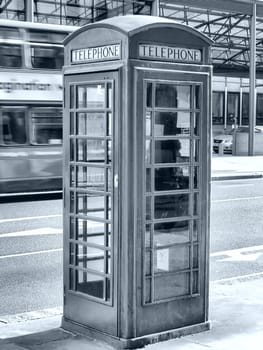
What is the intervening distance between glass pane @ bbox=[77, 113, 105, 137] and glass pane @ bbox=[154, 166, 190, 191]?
1.79 feet

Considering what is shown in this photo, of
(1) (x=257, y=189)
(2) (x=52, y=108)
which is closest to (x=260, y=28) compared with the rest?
(1) (x=257, y=189)

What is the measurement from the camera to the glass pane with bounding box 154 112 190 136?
5.56 m

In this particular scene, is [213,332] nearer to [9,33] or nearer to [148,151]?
[148,151]

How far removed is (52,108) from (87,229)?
37.6ft

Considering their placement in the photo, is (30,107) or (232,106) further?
(232,106)

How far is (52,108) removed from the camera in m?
17.0

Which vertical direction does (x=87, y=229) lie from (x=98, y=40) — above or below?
below

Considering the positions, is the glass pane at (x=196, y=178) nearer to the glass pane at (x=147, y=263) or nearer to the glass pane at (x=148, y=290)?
the glass pane at (x=147, y=263)

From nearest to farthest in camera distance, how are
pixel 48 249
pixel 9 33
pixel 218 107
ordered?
pixel 48 249
pixel 9 33
pixel 218 107

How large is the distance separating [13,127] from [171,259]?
11.3 metres

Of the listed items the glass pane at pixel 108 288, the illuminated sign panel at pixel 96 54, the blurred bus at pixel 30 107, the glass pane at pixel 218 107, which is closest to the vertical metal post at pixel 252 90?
the glass pane at pixel 218 107

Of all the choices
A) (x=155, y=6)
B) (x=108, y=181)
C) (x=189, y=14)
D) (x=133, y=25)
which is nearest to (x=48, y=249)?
(x=108, y=181)

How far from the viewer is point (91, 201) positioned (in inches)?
229

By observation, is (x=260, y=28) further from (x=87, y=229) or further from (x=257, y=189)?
(x=87, y=229)
